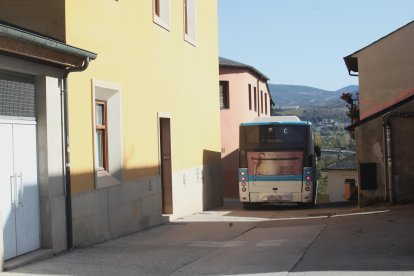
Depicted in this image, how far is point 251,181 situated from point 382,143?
7.65m

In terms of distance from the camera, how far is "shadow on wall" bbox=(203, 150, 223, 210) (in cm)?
2330

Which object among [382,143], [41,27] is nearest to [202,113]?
[382,143]

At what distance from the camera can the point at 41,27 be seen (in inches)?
464

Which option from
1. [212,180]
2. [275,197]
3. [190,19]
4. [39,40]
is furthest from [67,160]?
[275,197]

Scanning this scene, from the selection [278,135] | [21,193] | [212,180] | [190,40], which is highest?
[190,40]

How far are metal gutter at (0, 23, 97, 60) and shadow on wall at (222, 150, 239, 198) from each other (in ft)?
100

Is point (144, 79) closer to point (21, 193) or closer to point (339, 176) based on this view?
point (21, 193)

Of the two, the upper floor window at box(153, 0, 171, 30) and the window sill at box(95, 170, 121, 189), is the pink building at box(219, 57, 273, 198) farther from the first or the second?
the window sill at box(95, 170, 121, 189)

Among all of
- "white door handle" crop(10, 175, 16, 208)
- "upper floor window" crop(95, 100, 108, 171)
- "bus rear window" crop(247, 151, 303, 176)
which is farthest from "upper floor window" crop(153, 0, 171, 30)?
"white door handle" crop(10, 175, 16, 208)

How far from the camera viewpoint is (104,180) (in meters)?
13.5

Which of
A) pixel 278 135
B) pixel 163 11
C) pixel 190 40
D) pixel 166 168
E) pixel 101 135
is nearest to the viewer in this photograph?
pixel 101 135

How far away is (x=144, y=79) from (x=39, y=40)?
22.1ft

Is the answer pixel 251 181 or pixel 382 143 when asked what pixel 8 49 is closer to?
pixel 382 143

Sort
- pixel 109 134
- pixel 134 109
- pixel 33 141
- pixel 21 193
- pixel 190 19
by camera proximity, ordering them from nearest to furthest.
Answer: pixel 21 193
pixel 33 141
pixel 109 134
pixel 134 109
pixel 190 19
